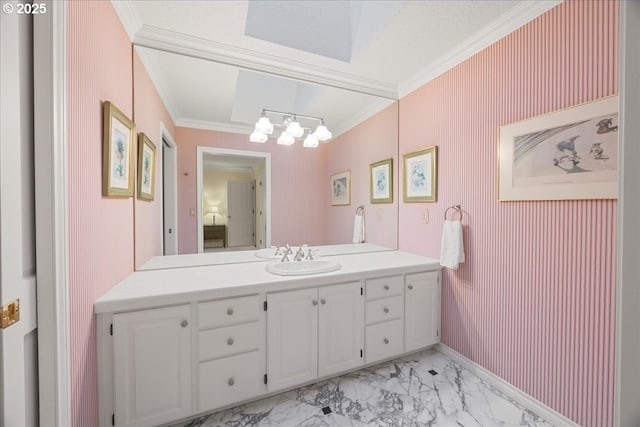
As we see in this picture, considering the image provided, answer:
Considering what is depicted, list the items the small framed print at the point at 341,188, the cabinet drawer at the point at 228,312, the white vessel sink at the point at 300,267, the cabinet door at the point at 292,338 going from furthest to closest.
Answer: the small framed print at the point at 341,188, the white vessel sink at the point at 300,267, the cabinet door at the point at 292,338, the cabinet drawer at the point at 228,312

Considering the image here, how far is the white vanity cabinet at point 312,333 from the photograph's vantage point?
5.09 feet

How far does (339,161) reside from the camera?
2.33 meters

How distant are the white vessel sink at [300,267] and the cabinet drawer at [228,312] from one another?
0.78ft

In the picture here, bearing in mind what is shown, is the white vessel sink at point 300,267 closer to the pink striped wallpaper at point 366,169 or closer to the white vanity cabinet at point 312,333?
the white vanity cabinet at point 312,333

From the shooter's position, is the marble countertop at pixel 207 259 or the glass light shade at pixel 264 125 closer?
the marble countertop at pixel 207 259

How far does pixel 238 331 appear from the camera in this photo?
1.46m

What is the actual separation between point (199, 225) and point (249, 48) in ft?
4.42

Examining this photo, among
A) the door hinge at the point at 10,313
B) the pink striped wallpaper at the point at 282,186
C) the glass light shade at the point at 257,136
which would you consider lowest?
the door hinge at the point at 10,313

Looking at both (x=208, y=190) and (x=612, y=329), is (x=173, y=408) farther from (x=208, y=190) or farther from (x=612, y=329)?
(x=612, y=329)

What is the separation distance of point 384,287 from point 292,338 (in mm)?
736

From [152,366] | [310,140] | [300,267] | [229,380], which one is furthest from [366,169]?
[152,366]

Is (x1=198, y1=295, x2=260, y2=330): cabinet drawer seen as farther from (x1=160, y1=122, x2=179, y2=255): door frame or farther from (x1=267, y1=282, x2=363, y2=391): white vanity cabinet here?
(x1=160, y1=122, x2=179, y2=255): door frame

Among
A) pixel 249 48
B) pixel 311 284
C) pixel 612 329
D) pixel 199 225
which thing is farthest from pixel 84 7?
pixel 612 329

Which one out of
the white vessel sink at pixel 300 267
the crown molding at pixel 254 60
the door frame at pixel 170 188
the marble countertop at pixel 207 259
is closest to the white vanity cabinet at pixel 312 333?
the white vessel sink at pixel 300 267
